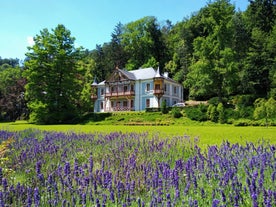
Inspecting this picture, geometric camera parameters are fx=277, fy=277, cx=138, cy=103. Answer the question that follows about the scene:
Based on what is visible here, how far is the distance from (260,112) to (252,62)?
58.5 feet

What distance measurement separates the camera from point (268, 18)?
4634 cm

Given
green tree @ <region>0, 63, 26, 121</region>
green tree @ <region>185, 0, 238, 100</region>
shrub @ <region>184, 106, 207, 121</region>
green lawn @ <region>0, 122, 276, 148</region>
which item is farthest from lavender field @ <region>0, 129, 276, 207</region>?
green tree @ <region>0, 63, 26, 121</region>

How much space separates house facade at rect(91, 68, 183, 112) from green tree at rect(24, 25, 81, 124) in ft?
36.5

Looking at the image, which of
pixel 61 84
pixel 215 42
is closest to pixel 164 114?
pixel 215 42

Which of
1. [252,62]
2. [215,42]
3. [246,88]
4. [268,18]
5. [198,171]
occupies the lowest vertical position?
[198,171]

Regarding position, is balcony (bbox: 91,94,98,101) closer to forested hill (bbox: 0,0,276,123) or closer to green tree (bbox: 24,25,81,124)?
forested hill (bbox: 0,0,276,123)

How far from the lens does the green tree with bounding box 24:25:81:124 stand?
40.2 metres

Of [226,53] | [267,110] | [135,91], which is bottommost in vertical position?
[267,110]

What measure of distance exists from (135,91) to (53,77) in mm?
16268

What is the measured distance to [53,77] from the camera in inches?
1661

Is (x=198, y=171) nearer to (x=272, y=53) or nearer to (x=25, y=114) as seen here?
(x=272, y=53)

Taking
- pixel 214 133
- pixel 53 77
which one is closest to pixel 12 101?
pixel 53 77

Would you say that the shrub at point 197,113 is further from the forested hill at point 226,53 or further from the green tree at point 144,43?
the green tree at point 144,43

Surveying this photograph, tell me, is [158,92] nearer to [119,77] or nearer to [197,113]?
[119,77]
